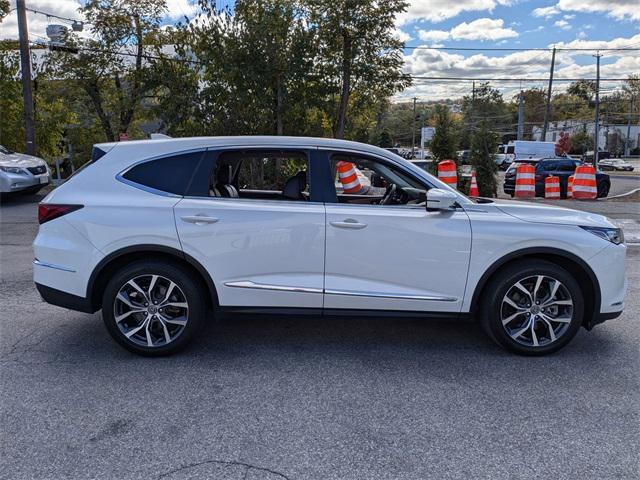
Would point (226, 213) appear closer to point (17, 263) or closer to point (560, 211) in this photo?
point (560, 211)

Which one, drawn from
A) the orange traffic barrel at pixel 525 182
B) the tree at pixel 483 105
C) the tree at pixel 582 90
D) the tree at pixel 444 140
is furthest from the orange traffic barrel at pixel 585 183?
the tree at pixel 582 90

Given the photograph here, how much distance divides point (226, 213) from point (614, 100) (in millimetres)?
113379

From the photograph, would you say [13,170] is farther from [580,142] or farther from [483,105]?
[483,105]

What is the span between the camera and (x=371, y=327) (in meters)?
4.89

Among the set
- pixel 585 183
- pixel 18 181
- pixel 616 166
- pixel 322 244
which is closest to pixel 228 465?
pixel 322 244

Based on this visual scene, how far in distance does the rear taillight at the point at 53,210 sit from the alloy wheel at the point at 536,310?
344 centimetres

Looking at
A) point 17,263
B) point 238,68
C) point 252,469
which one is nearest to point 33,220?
point 17,263

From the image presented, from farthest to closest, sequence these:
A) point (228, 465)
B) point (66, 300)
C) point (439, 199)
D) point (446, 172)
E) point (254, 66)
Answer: point (446, 172) → point (254, 66) → point (66, 300) → point (439, 199) → point (228, 465)

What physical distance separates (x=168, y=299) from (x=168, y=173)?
100 cm

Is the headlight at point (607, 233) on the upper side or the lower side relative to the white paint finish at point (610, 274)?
upper

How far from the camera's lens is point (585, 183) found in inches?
641

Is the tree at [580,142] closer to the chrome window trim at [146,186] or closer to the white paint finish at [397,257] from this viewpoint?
the white paint finish at [397,257]

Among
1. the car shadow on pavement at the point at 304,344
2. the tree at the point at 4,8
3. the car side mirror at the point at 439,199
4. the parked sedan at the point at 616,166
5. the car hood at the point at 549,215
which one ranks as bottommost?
the car shadow on pavement at the point at 304,344

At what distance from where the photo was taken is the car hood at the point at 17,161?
14122 millimetres
